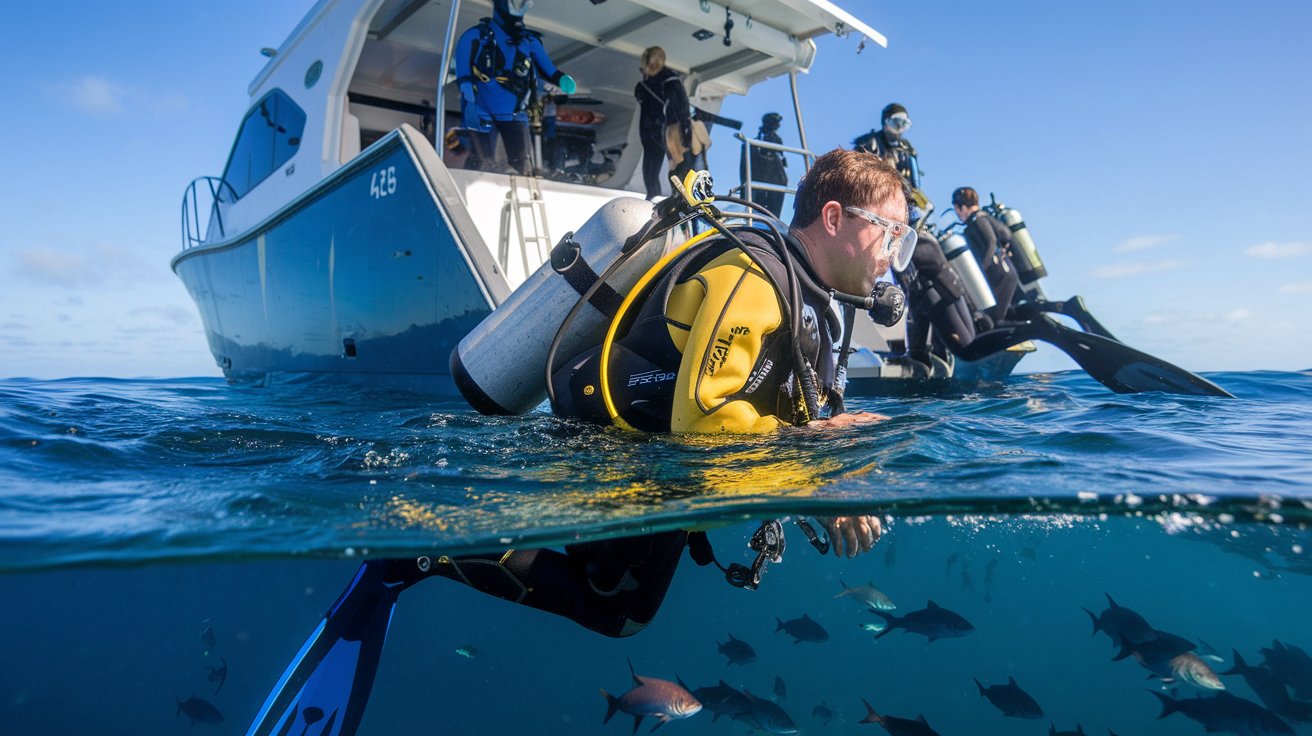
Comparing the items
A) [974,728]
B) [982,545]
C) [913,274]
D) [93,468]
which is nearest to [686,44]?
[913,274]

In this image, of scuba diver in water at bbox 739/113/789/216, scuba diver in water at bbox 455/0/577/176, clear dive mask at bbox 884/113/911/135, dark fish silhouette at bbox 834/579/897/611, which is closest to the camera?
dark fish silhouette at bbox 834/579/897/611

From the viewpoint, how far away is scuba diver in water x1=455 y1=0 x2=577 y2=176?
7.13 meters

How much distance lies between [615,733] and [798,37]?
26.7m

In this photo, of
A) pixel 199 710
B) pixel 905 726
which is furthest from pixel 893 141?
pixel 199 710

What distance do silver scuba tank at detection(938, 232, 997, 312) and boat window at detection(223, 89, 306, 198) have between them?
7.99 metres

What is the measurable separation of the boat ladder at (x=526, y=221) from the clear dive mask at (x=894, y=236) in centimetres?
448

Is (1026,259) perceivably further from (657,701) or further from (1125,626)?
(657,701)

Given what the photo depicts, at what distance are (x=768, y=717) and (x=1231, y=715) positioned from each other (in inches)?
128

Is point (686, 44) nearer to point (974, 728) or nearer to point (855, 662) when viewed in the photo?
point (974, 728)

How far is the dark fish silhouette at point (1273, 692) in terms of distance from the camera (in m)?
5.54

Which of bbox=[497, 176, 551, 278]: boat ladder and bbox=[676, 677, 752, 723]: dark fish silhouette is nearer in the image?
bbox=[676, 677, 752, 723]: dark fish silhouette

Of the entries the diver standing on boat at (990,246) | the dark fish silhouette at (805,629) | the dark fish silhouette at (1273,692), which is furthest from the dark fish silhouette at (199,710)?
the diver standing on boat at (990,246)

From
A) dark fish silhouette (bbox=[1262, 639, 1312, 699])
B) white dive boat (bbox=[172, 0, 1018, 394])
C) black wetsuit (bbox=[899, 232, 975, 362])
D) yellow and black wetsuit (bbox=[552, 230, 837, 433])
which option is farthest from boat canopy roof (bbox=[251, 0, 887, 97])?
dark fish silhouette (bbox=[1262, 639, 1312, 699])

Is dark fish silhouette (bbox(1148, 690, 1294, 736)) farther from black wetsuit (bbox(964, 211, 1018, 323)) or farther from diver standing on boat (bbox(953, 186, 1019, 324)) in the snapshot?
black wetsuit (bbox(964, 211, 1018, 323))
